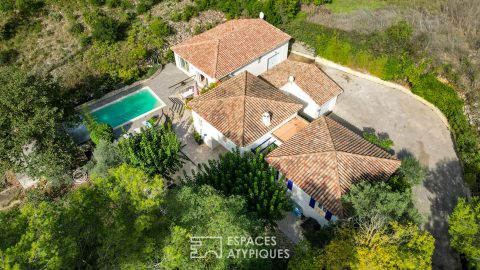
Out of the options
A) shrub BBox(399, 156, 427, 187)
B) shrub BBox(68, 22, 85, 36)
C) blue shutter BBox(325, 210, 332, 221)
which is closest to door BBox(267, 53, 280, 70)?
shrub BBox(399, 156, 427, 187)

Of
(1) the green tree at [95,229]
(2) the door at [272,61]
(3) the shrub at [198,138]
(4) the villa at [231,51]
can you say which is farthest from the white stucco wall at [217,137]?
(1) the green tree at [95,229]

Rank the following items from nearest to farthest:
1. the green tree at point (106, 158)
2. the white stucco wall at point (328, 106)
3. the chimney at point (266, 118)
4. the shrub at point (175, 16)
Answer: the green tree at point (106, 158) < the chimney at point (266, 118) < the white stucco wall at point (328, 106) < the shrub at point (175, 16)

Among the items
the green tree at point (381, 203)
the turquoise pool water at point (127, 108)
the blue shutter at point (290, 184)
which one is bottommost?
the turquoise pool water at point (127, 108)

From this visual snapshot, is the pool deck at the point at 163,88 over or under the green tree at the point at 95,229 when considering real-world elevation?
under

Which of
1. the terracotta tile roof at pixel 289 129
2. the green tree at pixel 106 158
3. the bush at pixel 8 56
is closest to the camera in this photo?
the green tree at pixel 106 158

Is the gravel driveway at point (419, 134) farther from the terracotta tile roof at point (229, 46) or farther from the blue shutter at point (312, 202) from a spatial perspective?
the blue shutter at point (312, 202)

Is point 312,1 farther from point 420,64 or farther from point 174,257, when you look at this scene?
point 174,257

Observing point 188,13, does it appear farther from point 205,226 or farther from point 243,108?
point 205,226

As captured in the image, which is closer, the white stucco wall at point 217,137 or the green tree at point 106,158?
the green tree at point 106,158
